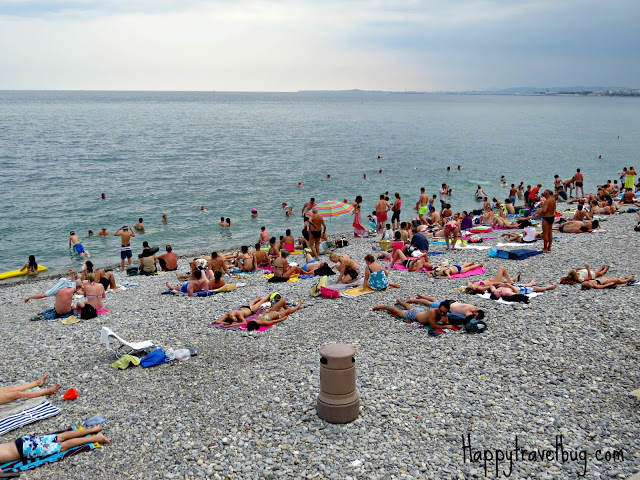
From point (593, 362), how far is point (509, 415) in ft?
7.34

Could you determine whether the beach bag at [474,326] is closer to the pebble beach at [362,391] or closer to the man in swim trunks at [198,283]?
the pebble beach at [362,391]

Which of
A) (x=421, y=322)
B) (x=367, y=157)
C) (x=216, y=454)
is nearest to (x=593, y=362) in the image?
(x=421, y=322)

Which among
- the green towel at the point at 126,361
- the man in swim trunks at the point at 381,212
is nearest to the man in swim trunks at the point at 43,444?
the green towel at the point at 126,361

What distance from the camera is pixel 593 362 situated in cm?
808

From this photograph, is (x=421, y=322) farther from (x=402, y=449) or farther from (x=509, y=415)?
(x=402, y=449)

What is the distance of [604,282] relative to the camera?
11.4 meters

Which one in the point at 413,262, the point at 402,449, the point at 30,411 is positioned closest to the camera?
the point at 402,449

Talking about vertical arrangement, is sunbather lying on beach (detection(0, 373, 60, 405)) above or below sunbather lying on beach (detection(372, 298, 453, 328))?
below

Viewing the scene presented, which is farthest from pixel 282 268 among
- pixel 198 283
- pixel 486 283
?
pixel 486 283

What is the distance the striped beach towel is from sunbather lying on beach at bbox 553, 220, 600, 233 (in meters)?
17.1

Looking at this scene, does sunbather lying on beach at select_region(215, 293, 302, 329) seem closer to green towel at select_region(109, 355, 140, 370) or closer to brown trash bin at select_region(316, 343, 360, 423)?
green towel at select_region(109, 355, 140, 370)

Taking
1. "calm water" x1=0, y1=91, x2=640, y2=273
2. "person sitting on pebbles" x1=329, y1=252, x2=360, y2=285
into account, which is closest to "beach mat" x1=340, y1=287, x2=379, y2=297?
"person sitting on pebbles" x1=329, y1=252, x2=360, y2=285

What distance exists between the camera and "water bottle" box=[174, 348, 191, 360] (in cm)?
893

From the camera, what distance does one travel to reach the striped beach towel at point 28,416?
7.01 m
